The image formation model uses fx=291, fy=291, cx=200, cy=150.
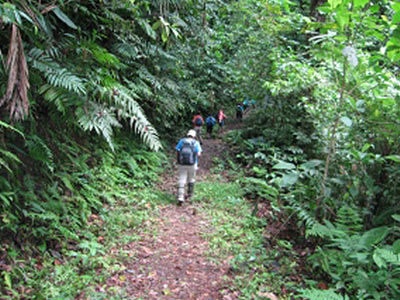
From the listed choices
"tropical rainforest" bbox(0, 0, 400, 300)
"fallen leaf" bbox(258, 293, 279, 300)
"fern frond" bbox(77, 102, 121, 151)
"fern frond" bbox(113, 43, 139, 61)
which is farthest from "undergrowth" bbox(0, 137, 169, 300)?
"fern frond" bbox(113, 43, 139, 61)

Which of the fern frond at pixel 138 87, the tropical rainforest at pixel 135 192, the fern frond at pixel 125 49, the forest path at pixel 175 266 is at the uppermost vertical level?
the fern frond at pixel 125 49

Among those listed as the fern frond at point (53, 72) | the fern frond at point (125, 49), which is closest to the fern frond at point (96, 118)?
the fern frond at point (53, 72)

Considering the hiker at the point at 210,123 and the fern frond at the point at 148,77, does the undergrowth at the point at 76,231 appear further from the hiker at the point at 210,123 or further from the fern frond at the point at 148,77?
the hiker at the point at 210,123

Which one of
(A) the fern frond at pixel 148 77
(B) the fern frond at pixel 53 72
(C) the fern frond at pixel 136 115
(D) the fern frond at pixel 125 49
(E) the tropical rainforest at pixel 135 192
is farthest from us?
(A) the fern frond at pixel 148 77

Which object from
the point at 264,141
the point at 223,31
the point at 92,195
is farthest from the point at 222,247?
the point at 223,31

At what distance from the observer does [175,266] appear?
407cm

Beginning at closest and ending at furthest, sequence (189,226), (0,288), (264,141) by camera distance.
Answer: (0,288) → (189,226) → (264,141)

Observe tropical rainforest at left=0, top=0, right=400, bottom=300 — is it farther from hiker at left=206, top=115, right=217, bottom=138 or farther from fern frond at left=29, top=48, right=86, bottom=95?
hiker at left=206, top=115, right=217, bottom=138

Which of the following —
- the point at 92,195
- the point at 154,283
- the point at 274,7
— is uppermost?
the point at 274,7

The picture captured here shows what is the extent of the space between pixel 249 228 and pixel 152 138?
2.36 m

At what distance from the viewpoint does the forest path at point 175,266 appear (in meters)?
3.49

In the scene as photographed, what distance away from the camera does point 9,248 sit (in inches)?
134

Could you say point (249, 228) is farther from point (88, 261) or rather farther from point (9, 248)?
point (9, 248)

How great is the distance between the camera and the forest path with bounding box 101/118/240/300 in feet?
11.4
